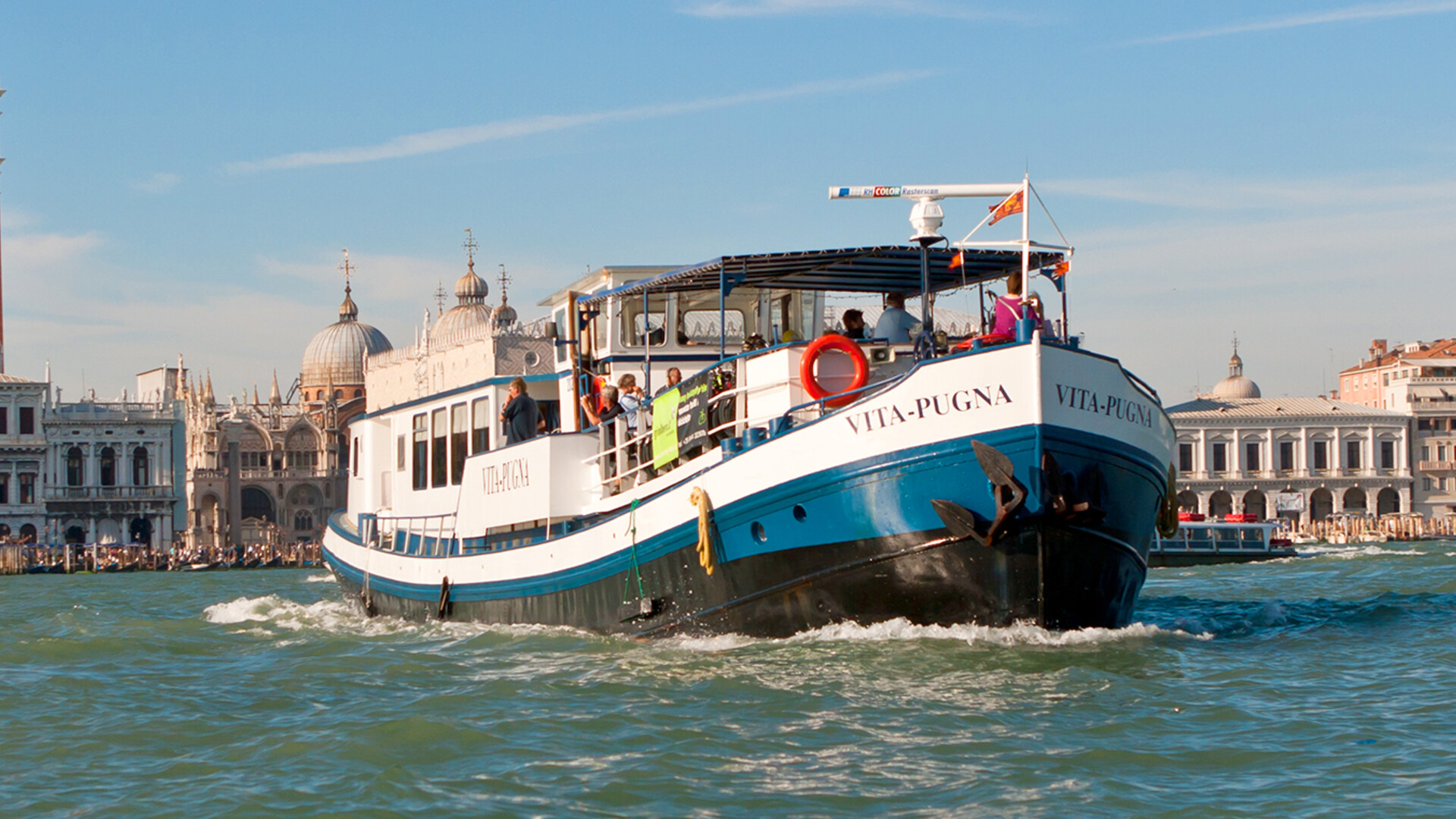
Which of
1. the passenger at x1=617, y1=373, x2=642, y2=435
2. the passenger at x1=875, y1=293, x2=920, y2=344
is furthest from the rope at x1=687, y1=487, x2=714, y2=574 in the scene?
the passenger at x1=875, y1=293, x2=920, y2=344

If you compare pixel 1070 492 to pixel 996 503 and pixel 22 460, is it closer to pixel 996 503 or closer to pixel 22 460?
pixel 996 503

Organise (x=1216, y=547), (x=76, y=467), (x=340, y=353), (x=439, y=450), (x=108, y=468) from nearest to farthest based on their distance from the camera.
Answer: (x=439, y=450), (x=1216, y=547), (x=76, y=467), (x=108, y=468), (x=340, y=353)

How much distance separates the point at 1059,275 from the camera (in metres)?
14.2

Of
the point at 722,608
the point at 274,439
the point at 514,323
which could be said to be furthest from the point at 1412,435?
the point at 722,608

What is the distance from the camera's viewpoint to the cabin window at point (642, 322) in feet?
53.0

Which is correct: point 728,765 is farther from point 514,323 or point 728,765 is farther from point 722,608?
point 514,323

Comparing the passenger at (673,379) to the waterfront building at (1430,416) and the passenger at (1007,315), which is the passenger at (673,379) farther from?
the waterfront building at (1430,416)

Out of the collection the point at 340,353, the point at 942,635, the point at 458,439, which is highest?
the point at 340,353

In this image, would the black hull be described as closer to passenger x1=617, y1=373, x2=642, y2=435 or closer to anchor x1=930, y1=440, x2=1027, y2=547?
anchor x1=930, y1=440, x2=1027, y2=547

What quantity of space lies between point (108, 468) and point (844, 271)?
66906 millimetres

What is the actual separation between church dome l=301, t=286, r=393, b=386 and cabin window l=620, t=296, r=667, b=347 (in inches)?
3452

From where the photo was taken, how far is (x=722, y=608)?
13281mm

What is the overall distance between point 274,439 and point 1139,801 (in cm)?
9002

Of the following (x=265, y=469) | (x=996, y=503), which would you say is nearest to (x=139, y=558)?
(x=265, y=469)
